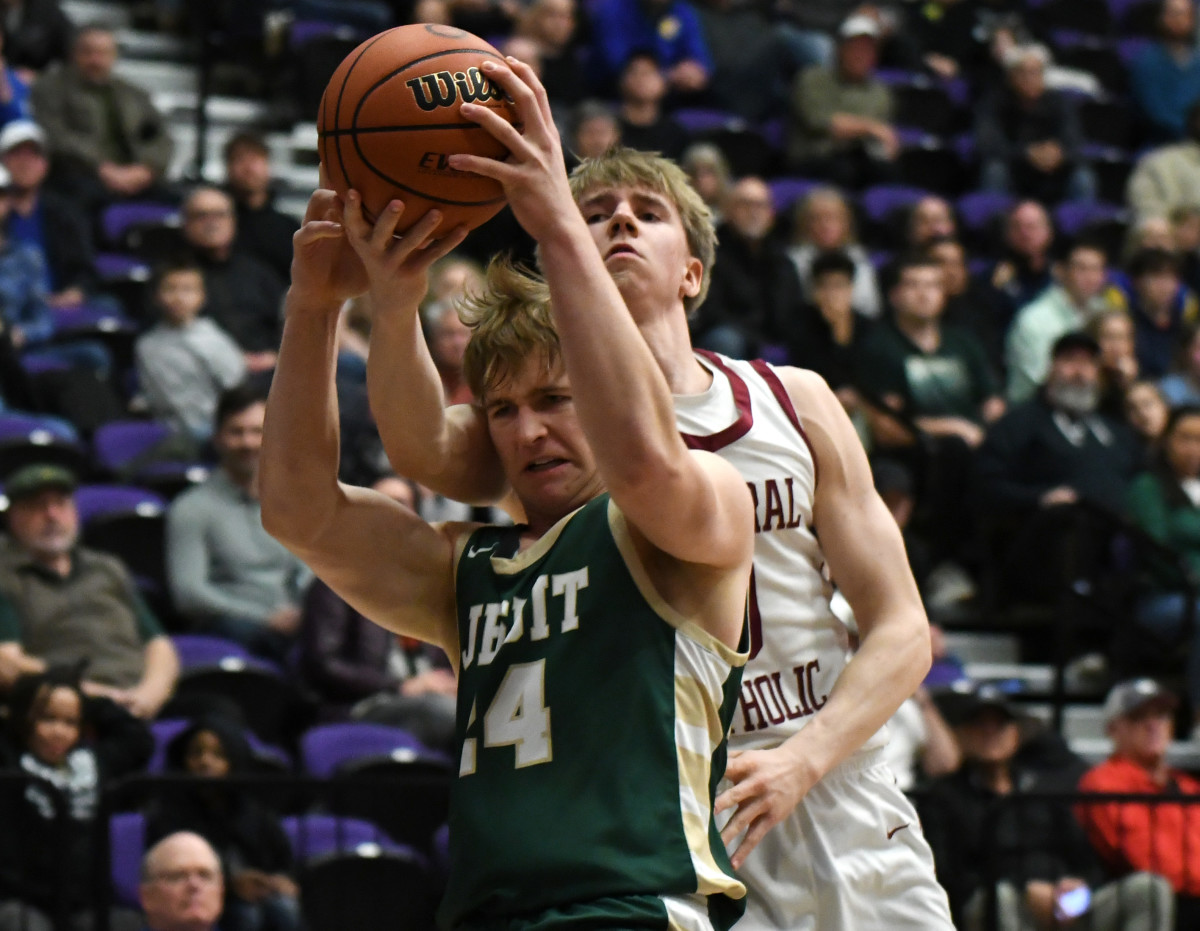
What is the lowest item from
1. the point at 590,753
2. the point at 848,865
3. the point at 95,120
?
the point at 95,120

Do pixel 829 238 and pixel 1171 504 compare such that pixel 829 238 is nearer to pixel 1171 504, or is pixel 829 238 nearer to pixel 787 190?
pixel 787 190

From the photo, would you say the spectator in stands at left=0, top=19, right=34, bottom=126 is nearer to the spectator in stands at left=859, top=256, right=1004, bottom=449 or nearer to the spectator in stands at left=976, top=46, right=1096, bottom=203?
the spectator in stands at left=859, top=256, right=1004, bottom=449

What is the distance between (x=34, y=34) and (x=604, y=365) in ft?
31.2

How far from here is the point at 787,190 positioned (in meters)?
12.3

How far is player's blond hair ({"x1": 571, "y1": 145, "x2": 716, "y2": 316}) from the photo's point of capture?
11.7ft

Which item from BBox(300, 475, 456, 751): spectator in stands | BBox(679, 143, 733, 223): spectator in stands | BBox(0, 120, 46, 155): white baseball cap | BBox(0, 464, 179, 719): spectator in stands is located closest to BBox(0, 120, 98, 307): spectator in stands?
BBox(0, 120, 46, 155): white baseball cap

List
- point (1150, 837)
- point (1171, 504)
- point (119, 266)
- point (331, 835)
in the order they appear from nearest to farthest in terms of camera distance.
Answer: point (331, 835)
point (1150, 837)
point (1171, 504)
point (119, 266)

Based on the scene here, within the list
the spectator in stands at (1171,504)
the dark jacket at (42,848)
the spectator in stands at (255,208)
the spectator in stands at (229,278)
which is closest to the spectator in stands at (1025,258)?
the spectator in stands at (1171,504)

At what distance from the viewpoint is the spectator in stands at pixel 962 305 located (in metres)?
11.2

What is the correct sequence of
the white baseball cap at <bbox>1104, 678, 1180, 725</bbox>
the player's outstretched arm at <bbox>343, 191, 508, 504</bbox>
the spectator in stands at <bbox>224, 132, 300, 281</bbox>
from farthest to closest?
1. the spectator in stands at <bbox>224, 132, 300, 281</bbox>
2. the white baseball cap at <bbox>1104, 678, 1180, 725</bbox>
3. the player's outstretched arm at <bbox>343, 191, 508, 504</bbox>

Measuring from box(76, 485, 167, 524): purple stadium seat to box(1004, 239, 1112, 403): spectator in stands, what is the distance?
16.2 feet

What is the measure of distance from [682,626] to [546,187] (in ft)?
2.13

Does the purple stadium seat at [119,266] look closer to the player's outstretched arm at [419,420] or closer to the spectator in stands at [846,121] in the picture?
the spectator in stands at [846,121]

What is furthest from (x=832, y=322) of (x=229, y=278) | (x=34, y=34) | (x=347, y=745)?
(x=34, y=34)
